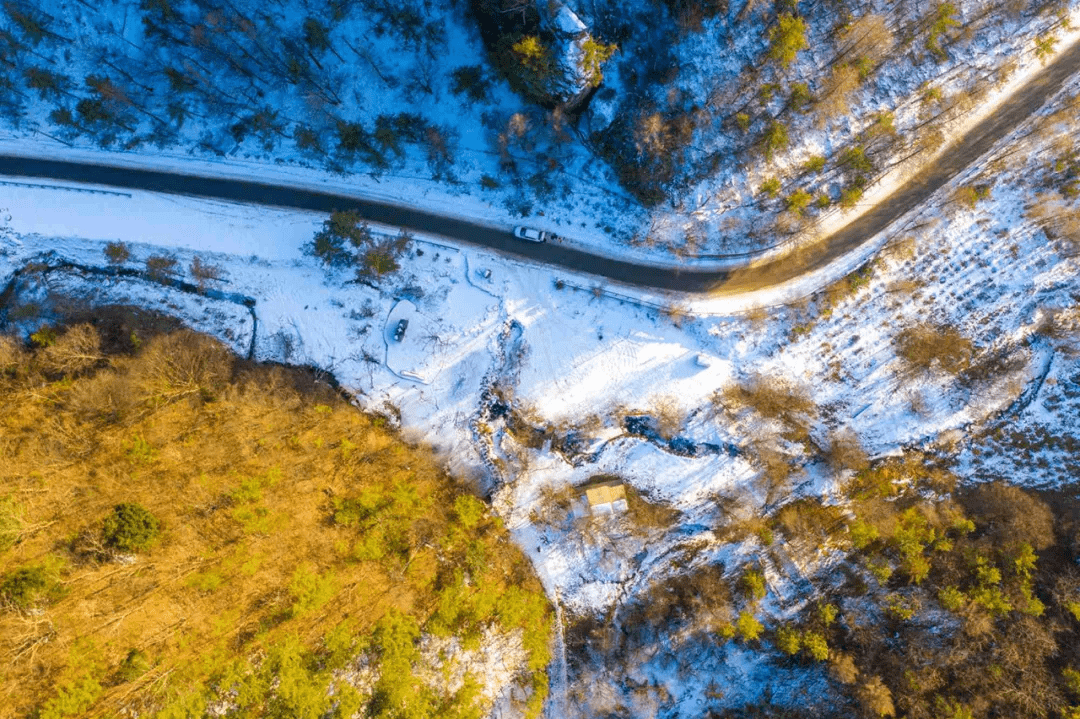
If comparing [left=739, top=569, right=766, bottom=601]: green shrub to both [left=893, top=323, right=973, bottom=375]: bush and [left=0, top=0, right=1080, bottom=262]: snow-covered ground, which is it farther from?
[left=0, top=0, right=1080, bottom=262]: snow-covered ground

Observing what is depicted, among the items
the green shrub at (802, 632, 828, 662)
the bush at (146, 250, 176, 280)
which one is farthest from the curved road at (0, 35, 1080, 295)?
the green shrub at (802, 632, 828, 662)

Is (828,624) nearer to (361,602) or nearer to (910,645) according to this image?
(910,645)

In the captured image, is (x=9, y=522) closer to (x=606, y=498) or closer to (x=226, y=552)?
(x=226, y=552)

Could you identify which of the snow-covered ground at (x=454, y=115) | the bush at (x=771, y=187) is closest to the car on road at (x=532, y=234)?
the snow-covered ground at (x=454, y=115)

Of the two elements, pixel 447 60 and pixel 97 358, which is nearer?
pixel 97 358

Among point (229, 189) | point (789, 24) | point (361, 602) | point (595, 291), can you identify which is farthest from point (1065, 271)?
point (229, 189)

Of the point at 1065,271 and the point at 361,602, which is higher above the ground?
the point at 1065,271

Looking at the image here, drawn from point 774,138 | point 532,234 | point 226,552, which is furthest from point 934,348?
point 226,552
